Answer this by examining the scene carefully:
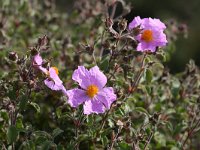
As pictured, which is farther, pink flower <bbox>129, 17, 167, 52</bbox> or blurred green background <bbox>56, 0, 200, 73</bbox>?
blurred green background <bbox>56, 0, 200, 73</bbox>

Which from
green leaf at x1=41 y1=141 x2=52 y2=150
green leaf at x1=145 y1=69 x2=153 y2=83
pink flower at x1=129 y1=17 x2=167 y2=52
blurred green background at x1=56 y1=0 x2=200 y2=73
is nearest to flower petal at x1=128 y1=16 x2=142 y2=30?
pink flower at x1=129 y1=17 x2=167 y2=52

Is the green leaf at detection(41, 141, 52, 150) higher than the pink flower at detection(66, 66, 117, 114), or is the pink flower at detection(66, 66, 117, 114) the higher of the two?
the pink flower at detection(66, 66, 117, 114)

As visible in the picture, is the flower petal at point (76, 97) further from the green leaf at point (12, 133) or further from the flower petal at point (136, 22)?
the flower petal at point (136, 22)

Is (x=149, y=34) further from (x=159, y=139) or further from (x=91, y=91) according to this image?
(x=159, y=139)

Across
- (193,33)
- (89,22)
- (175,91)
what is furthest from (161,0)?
(175,91)

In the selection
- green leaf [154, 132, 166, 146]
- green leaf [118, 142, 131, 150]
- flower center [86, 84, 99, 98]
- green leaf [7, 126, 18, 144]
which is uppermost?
flower center [86, 84, 99, 98]

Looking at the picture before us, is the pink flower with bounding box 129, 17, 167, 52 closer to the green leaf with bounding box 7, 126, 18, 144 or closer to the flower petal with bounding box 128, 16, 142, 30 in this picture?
the flower petal with bounding box 128, 16, 142, 30

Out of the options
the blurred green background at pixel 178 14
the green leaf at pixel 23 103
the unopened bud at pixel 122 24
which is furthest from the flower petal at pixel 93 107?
the blurred green background at pixel 178 14

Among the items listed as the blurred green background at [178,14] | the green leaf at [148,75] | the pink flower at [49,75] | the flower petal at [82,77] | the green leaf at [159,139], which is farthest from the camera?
the blurred green background at [178,14]
